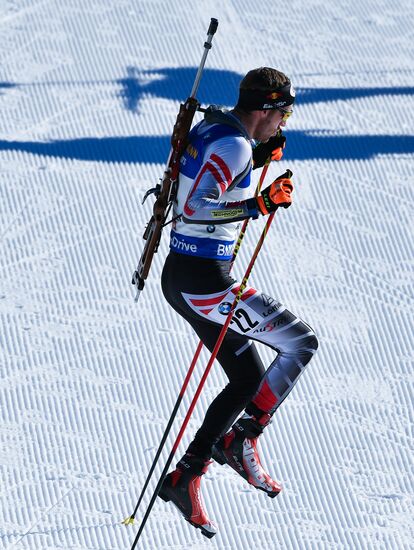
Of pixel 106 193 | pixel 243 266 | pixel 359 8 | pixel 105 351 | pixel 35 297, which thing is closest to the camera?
pixel 105 351

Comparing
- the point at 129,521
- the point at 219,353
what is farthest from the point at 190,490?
the point at 219,353

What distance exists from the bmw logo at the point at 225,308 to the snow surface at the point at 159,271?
1.27m

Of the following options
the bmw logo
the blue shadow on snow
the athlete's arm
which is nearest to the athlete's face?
the athlete's arm

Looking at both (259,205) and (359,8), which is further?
(359,8)

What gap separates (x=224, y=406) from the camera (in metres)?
3.71

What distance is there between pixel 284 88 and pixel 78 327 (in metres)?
2.34

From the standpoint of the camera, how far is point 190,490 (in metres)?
3.78

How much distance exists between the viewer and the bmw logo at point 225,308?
357 centimetres

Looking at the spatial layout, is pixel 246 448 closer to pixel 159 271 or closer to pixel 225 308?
pixel 225 308

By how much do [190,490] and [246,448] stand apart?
0.30 m

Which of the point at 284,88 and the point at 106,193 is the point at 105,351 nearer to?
the point at 106,193

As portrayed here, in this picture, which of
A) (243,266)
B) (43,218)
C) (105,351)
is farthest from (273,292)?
(43,218)

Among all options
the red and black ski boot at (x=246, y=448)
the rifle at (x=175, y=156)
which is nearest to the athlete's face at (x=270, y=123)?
the rifle at (x=175, y=156)

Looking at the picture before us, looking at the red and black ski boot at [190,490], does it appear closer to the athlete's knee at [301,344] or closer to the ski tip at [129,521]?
the ski tip at [129,521]
